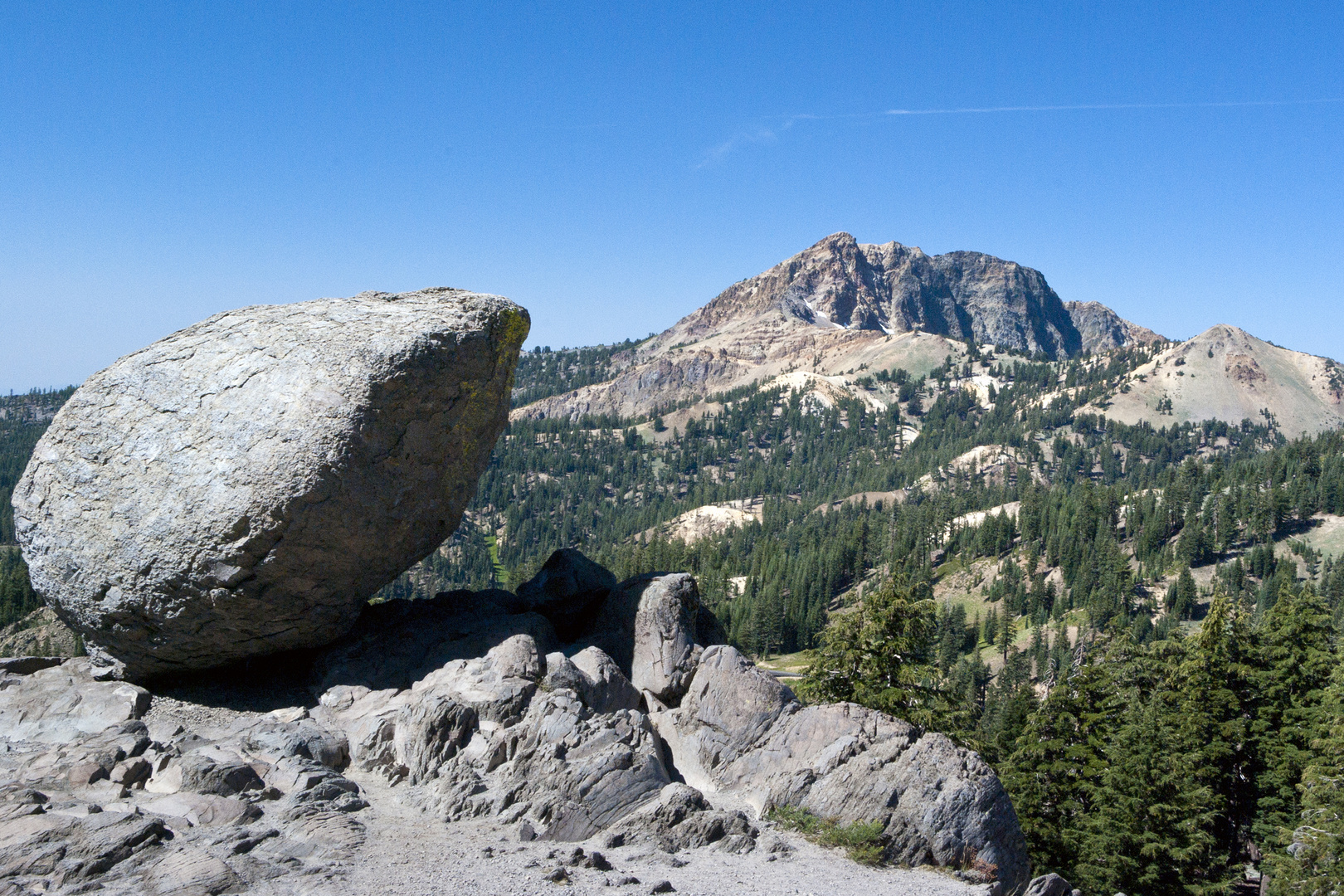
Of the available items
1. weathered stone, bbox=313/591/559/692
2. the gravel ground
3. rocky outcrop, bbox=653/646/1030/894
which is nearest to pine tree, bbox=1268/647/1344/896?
rocky outcrop, bbox=653/646/1030/894

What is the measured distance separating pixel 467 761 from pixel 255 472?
10.2 m

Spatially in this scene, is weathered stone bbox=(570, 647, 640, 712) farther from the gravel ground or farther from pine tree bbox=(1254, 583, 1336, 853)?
pine tree bbox=(1254, 583, 1336, 853)

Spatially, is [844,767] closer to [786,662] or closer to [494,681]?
[494,681]

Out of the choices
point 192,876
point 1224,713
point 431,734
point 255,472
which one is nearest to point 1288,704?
point 1224,713

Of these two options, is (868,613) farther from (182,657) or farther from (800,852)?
(182,657)

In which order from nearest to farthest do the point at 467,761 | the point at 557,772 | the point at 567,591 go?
the point at 557,772, the point at 467,761, the point at 567,591

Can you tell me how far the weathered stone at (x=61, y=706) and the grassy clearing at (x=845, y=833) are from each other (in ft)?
66.0

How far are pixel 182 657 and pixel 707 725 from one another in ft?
55.5

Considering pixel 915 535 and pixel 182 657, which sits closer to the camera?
pixel 182 657

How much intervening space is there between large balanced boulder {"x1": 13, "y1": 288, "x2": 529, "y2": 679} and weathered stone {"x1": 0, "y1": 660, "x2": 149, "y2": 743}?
1268mm

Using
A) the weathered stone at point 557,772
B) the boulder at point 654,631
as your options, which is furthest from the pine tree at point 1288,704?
the weathered stone at point 557,772

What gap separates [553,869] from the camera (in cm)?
1653

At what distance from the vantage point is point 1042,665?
110312 millimetres

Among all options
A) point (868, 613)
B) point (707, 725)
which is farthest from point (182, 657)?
point (868, 613)
